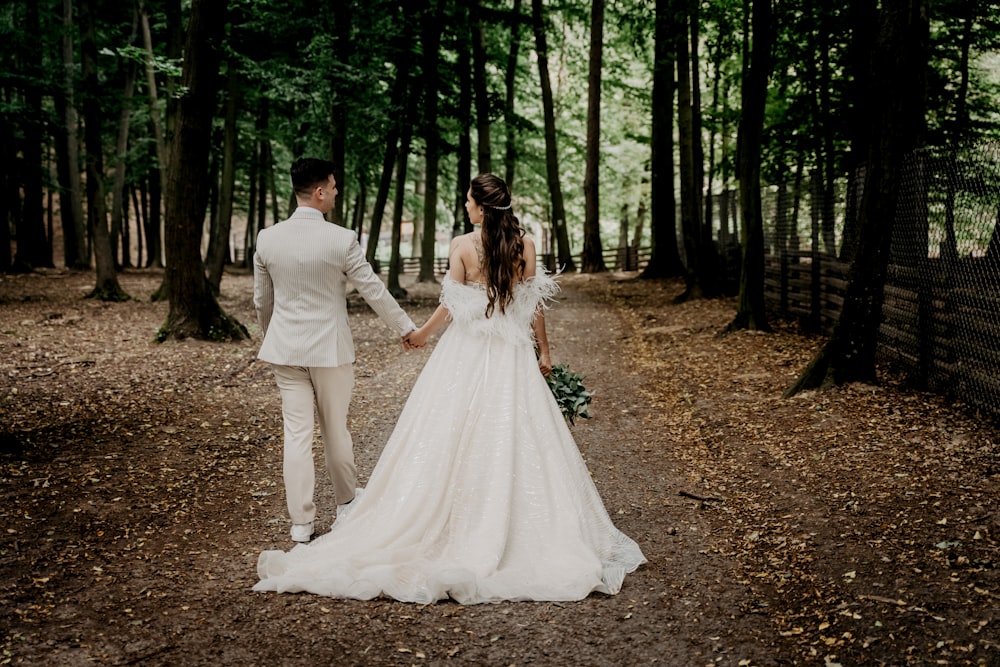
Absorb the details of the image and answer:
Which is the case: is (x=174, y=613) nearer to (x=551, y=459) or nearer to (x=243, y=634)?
(x=243, y=634)

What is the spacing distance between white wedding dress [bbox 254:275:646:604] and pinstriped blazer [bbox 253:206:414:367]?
0.55 metres

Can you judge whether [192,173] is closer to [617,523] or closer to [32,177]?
[617,523]

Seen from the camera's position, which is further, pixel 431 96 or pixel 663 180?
pixel 663 180

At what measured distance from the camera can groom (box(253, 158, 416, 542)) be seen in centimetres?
496

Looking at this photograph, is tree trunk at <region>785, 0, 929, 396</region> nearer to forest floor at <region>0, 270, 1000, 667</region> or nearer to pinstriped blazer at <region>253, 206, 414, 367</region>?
forest floor at <region>0, 270, 1000, 667</region>

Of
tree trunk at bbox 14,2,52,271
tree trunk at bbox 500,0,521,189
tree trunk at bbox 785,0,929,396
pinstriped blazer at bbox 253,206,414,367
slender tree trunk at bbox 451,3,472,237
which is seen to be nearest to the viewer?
pinstriped blazer at bbox 253,206,414,367

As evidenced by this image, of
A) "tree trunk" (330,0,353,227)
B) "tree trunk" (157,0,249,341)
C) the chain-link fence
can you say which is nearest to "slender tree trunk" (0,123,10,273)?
"tree trunk" (330,0,353,227)

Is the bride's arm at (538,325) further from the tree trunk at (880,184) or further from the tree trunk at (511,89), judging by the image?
the tree trunk at (511,89)

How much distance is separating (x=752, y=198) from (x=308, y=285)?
8.58m

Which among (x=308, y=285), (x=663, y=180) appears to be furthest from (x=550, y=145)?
(x=308, y=285)

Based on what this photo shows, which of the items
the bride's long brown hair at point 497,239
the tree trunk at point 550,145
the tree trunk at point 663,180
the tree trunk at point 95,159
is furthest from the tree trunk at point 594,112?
the bride's long brown hair at point 497,239

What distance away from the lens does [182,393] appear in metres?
9.33

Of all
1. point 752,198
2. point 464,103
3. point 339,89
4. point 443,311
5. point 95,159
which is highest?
point 464,103

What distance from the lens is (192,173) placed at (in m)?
12.0
